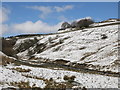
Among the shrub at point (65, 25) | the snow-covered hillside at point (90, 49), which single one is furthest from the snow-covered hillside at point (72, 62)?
the shrub at point (65, 25)

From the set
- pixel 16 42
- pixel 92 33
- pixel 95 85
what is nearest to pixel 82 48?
pixel 92 33

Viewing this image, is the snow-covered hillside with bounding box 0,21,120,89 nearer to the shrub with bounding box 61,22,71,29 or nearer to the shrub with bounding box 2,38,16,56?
the shrub with bounding box 2,38,16,56

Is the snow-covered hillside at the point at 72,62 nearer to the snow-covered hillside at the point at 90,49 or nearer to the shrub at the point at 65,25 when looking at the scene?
the snow-covered hillside at the point at 90,49

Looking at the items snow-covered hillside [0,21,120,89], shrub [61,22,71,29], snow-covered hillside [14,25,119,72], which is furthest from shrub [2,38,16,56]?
shrub [61,22,71,29]

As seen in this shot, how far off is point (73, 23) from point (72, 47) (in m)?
96.0

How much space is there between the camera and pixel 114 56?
5266cm

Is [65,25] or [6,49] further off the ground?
[65,25]

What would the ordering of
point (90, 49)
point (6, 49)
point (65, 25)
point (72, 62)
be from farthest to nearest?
point (65, 25) → point (6, 49) → point (90, 49) → point (72, 62)

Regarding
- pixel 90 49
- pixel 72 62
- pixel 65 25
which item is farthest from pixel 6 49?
pixel 65 25

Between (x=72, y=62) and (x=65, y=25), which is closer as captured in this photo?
(x=72, y=62)

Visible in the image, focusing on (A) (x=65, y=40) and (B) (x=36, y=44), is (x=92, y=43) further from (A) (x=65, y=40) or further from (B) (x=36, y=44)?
(B) (x=36, y=44)

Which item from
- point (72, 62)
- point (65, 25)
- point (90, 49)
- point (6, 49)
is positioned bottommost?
point (72, 62)

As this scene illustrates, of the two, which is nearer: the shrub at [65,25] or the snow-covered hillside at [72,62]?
the snow-covered hillside at [72,62]

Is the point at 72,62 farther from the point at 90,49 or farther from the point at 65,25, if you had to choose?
the point at 65,25
